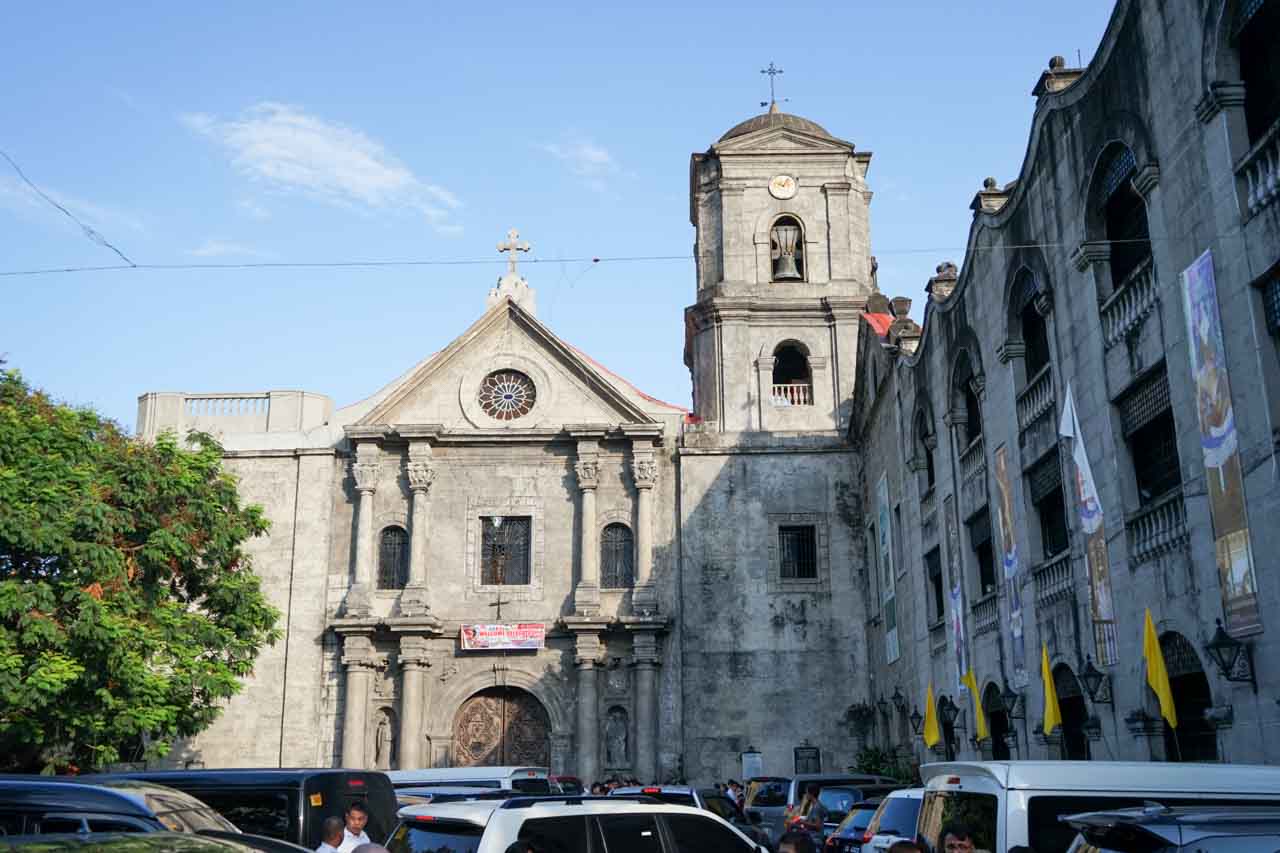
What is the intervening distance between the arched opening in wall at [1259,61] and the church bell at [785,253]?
22.9 m

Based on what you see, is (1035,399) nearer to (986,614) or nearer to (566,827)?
(986,614)

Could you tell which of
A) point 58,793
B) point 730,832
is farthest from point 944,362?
point 58,793

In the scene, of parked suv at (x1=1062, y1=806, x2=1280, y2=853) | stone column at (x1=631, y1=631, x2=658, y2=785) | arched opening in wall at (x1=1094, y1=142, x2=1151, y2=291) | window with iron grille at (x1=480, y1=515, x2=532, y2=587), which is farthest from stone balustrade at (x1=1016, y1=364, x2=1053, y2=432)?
window with iron grille at (x1=480, y1=515, x2=532, y2=587)

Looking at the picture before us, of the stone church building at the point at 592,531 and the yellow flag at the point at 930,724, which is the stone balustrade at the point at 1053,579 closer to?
the yellow flag at the point at 930,724

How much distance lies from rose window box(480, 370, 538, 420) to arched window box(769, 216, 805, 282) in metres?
7.71

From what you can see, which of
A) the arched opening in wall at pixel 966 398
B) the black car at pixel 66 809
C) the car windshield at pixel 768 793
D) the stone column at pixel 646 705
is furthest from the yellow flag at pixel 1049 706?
the stone column at pixel 646 705

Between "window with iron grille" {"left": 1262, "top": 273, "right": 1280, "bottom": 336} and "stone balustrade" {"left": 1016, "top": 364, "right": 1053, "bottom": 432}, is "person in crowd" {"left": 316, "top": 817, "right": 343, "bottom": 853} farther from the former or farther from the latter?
"stone balustrade" {"left": 1016, "top": 364, "right": 1053, "bottom": 432}

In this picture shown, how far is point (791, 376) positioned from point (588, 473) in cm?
702

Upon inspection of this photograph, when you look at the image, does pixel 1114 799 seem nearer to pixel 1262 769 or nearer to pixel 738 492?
pixel 1262 769

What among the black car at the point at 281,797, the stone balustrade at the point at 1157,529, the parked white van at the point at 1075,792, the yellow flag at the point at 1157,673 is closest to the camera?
the parked white van at the point at 1075,792

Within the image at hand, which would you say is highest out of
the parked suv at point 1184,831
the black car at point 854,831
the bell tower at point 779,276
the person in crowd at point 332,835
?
the bell tower at point 779,276

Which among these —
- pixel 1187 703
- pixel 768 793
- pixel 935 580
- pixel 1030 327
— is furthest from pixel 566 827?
pixel 935 580

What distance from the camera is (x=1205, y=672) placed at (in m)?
13.3

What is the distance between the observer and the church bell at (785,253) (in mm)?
35812
